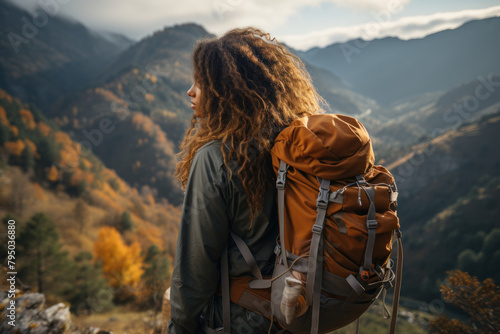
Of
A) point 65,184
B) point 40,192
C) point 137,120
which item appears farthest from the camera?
point 137,120

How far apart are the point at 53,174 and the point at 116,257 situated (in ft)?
53.5

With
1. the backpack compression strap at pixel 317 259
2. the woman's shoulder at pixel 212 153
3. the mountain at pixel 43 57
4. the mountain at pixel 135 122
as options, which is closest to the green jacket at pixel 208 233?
the woman's shoulder at pixel 212 153

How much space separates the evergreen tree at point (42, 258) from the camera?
57.7 ft

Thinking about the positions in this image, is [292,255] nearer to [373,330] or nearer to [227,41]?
[227,41]

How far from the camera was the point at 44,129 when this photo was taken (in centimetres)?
5112

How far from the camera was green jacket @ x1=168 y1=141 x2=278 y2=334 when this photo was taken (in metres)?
1.48

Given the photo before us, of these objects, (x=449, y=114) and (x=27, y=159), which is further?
(x=449, y=114)

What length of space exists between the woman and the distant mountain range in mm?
511

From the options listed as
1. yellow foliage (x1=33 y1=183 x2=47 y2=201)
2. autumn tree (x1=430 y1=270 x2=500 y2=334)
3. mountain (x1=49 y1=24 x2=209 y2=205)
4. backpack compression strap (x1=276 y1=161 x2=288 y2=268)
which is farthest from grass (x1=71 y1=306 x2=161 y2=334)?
mountain (x1=49 y1=24 x2=209 y2=205)

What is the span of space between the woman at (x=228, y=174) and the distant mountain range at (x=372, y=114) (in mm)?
511

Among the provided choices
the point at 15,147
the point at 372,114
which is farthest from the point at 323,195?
the point at 372,114

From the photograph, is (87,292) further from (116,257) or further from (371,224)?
(371,224)

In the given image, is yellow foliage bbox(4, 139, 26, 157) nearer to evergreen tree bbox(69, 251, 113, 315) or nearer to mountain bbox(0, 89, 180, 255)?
mountain bbox(0, 89, 180, 255)

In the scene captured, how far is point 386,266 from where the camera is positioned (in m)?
1.59
